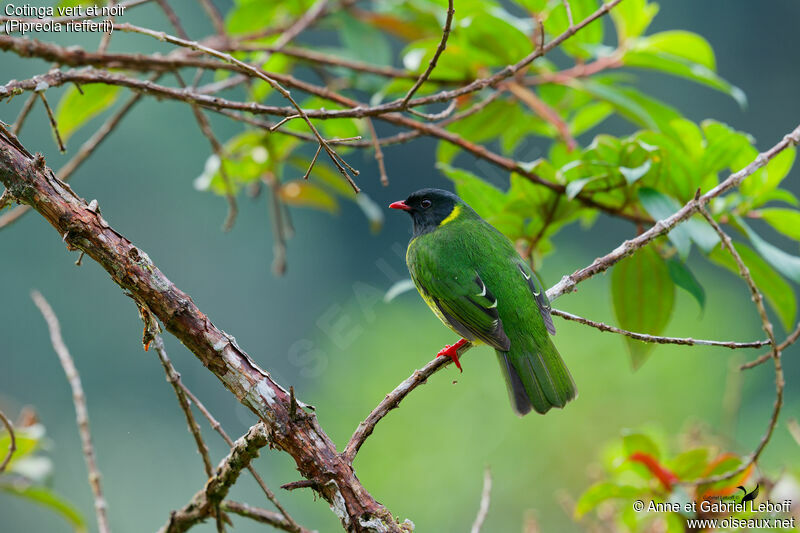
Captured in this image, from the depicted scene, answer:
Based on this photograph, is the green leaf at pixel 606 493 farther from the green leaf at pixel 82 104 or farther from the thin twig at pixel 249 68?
the green leaf at pixel 82 104

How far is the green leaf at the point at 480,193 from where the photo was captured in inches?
96.0

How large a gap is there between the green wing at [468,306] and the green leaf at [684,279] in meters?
0.53

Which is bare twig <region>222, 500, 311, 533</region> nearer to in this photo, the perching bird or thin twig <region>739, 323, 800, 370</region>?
the perching bird

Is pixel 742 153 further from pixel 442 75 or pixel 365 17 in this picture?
pixel 365 17

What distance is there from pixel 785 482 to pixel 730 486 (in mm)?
285

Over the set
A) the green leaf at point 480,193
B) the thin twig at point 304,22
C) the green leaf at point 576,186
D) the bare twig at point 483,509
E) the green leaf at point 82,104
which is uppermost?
the thin twig at point 304,22

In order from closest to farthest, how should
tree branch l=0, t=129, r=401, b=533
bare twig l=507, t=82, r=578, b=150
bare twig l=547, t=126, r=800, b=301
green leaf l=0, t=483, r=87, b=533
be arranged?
tree branch l=0, t=129, r=401, b=533
bare twig l=547, t=126, r=800, b=301
green leaf l=0, t=483, r=87, b=533
bare twig l=507, t=82, r=578, b=150

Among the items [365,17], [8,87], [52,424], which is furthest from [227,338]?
[52,424]

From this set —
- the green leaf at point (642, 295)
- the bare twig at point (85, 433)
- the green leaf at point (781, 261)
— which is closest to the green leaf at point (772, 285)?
the green leaf at point (781, 261)

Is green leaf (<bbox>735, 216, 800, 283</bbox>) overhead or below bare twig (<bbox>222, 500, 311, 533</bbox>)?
overhead

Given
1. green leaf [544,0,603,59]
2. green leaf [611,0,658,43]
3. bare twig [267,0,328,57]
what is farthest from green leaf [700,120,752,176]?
bare twig [267,0,328,57]

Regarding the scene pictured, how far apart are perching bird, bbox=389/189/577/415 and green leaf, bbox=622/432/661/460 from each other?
21 cm

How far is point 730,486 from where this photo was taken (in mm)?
2129

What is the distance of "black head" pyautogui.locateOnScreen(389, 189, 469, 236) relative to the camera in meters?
2.94
